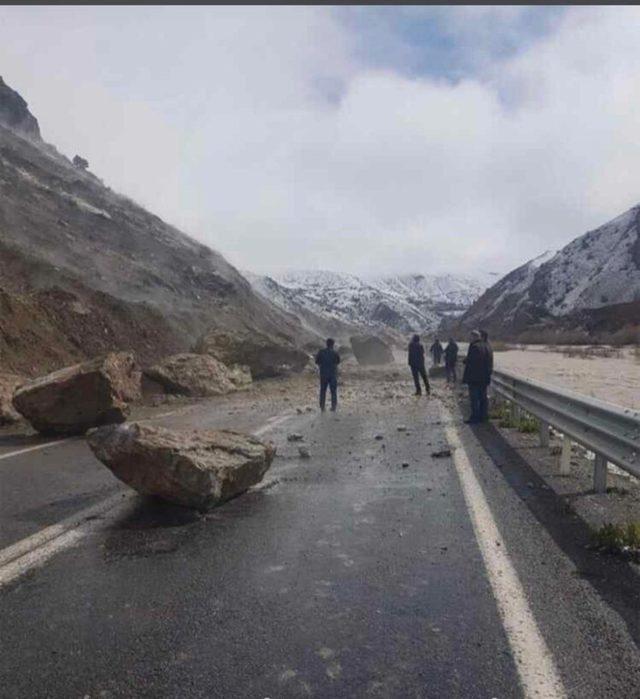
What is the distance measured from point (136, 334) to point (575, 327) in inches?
3020

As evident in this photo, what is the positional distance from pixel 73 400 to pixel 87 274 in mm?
24940

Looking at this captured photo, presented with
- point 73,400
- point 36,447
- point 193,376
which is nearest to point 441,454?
point 36,447

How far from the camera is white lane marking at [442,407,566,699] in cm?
287

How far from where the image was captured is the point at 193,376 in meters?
20.2

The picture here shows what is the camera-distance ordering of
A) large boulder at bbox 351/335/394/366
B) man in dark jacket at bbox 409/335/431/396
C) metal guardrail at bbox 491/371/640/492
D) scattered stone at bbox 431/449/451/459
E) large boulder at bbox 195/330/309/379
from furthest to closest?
large boulder at bbox 351/335/394/366
large boulder at bbox 195/330/309/379
man in dark jacket at bbox 409/335/431/396
scattered stone at bbox 431/449/451/459
metal guardrail at bbox 491/371/640/492

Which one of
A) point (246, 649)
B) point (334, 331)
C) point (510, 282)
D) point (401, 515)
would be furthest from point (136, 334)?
point (510, 282)

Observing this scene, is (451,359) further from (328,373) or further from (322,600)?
(322,600)

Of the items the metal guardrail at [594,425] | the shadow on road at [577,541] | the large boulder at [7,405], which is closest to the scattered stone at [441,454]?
the shadow on road at [577,541]

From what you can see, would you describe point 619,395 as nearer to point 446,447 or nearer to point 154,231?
point 446,447

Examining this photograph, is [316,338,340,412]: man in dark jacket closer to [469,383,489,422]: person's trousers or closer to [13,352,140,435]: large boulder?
[469,383,489,422]: person's trousers

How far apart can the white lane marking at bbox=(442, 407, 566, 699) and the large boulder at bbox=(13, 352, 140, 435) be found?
24.5 feet

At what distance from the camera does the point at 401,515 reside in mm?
5641

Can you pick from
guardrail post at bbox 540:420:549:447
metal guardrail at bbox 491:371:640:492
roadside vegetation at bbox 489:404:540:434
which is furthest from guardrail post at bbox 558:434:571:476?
roadside vegetation at bbox 489:404:540:434

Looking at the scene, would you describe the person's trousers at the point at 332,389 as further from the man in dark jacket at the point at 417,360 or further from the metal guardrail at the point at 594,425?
the metal guardrail at the point at 594,425
